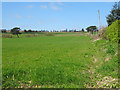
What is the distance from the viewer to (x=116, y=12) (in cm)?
4506

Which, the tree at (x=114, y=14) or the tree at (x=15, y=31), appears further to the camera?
the tree at (x=15, y=31)

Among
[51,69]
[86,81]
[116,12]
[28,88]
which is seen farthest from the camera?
[116,12]

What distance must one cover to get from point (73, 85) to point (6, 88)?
2086 mm

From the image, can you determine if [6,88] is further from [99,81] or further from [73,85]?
[99,81]

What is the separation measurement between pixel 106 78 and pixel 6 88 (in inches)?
135

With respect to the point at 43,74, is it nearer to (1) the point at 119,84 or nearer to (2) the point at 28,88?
(2) the point at 28,88

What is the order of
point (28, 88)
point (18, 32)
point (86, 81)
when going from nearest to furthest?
1. point (28, 88)
2. point (86, 81)
3. point (18, 32)

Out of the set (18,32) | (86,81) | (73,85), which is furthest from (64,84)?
(18,32)

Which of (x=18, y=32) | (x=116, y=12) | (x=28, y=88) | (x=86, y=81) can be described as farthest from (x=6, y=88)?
(x=18, y=32)

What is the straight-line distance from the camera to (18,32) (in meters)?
84.8

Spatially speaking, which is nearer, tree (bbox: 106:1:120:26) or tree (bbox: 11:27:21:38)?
tree (bbox: 106:1:120:26)

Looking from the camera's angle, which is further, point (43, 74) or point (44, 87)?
point (43, 74)

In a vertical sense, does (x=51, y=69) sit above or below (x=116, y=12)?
below

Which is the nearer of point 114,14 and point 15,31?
point 114,14
